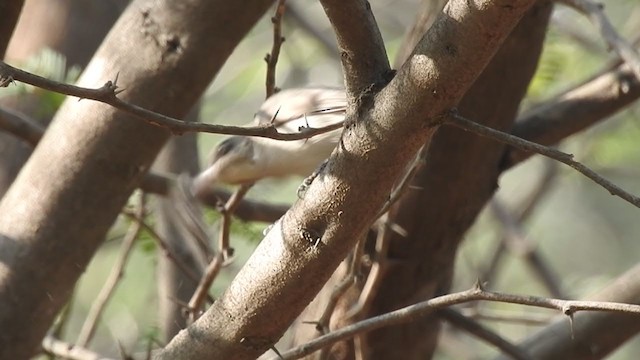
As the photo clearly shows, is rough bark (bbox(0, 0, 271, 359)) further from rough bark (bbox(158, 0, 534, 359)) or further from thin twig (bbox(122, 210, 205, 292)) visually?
rough bark (bbox(158, 0, 534, 359))

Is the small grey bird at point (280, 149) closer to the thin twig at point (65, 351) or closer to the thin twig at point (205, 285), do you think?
the thin twig at point (205, 285)

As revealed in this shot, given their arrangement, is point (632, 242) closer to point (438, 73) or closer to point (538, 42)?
point (538, 42)

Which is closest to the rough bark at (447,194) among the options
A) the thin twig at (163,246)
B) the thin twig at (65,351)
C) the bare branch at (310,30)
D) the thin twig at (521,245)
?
the thin twig at (163,246)

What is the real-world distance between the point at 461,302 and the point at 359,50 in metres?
0.32

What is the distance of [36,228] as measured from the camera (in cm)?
170

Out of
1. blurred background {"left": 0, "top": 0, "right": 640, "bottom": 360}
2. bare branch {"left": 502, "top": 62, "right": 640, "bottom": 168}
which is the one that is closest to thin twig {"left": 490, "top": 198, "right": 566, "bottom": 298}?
blurred background {"left": 0, "top": 0, "right": 640, "bottom": 360}

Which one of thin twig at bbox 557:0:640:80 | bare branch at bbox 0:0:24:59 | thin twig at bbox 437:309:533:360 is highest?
thin twig at bbox 557:0:640:80

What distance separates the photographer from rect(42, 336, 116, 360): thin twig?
72.2 inches

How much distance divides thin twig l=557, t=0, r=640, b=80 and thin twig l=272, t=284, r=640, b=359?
1.74 ft

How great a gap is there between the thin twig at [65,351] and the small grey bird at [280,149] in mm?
353

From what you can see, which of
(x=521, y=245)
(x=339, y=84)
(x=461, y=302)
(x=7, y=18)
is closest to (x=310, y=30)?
(x=339, y=84)

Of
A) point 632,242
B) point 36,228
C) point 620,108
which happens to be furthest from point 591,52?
point 632,242

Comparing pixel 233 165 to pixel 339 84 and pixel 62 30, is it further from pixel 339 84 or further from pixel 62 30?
pixel 62 30

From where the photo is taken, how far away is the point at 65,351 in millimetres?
1892
